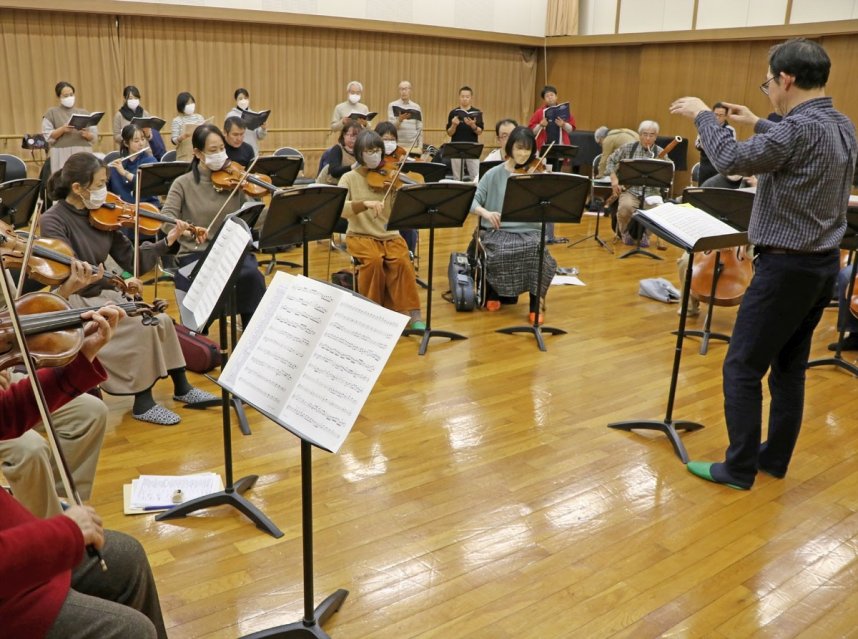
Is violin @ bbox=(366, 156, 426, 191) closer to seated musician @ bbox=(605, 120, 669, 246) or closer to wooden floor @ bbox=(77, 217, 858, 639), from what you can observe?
wooden floor @ bbox=(77, 217, 858, 639)

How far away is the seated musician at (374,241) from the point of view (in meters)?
5.27

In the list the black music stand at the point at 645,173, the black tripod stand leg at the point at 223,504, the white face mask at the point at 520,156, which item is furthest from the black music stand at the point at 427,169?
the black tripod stand leg at the point at 223,504

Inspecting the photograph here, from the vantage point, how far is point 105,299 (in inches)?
155

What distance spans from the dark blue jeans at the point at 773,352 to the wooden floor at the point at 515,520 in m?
0.17

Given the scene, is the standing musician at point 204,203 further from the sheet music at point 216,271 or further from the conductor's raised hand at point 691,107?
the conductor's raised hand at point 691,107

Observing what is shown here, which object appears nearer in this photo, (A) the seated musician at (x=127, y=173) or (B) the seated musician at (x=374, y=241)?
(B) the seated musician at (x=374, y=241)

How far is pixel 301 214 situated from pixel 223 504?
1.84 meters

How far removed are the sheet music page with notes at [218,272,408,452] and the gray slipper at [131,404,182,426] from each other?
1.93 m

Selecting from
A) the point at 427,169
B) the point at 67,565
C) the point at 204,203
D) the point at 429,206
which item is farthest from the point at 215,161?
the point at 67,565

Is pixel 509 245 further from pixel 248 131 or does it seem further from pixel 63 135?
pixel 63 135

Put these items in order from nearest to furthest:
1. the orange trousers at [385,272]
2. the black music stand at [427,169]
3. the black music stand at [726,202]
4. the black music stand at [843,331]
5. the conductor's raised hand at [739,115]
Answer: the conductor's raised hand at [739,115], the black music stand at [726,202], the black music stand at [843,331], the orange trousers at [385,272], the black music stand at [427,169]

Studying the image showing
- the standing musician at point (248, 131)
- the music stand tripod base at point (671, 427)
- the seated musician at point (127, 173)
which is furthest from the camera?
the standing musician at point (248, 131)

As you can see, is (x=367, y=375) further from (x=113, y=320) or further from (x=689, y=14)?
(x=689, y=14)

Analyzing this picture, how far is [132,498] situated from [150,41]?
9.07 m
